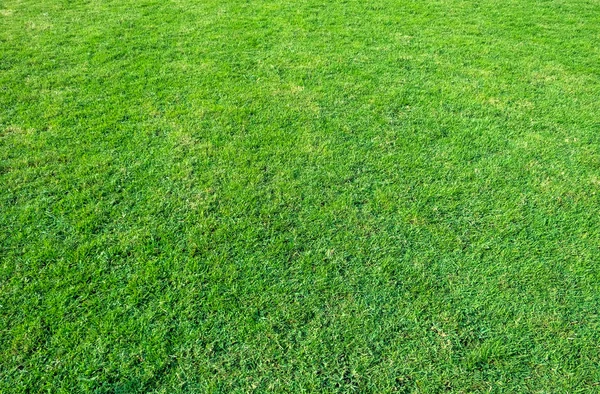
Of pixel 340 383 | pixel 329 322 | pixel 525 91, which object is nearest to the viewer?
pixel 340 383

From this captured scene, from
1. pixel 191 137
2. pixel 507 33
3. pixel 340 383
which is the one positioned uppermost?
pixel 507 33

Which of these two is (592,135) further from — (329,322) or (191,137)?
(191,137)

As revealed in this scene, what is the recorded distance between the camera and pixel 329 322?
125 inches

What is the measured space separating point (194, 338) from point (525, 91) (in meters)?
4.74

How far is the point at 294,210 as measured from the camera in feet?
13.1

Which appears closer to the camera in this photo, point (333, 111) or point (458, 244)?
point (458, 244)

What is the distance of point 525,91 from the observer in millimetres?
5574

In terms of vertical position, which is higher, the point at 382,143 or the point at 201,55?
the point at 201,55

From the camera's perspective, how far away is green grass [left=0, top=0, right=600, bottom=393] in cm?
298

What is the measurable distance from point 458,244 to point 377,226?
2.15 feet

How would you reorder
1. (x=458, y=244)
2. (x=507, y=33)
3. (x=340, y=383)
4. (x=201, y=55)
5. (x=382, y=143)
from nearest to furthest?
→ (x=340, y=383)
(x=458, y=244)
(x=382, y=143)
(x=201, y=55)
(x=507, y=33)

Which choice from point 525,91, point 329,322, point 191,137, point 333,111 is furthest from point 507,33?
point 329,322

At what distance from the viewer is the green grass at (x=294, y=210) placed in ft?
9.79

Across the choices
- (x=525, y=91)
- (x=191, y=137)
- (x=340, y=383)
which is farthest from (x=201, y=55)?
(x=340, y=383)
